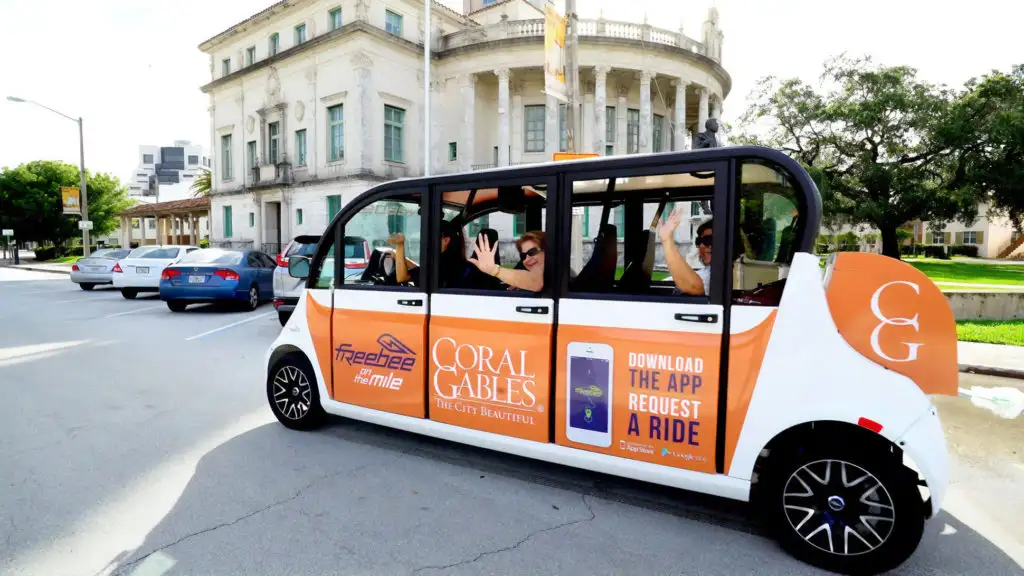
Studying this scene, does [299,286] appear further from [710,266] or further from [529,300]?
[710,266]

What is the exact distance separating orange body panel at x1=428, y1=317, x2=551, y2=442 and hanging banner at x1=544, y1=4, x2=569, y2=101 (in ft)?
24.1

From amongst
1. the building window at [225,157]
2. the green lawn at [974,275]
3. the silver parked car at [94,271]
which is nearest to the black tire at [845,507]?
the green lawn at [974,275]

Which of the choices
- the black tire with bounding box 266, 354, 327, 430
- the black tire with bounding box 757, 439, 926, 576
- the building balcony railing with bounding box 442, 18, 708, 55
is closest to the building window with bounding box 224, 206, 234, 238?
the building balcony railing with bounding box 442, 18, 708, 55

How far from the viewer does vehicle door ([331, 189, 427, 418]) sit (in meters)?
4.17

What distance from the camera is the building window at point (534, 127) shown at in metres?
32.2

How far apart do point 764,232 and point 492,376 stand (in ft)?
6.33

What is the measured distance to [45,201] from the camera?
4925cm

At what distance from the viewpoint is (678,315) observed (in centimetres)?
315

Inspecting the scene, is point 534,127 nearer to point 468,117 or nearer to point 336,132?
point 468,117

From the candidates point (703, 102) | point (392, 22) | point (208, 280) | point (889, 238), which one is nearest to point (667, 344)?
point (208, 280)

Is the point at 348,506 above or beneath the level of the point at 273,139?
beneath

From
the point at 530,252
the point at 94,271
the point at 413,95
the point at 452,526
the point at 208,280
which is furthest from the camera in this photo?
the point at 413,95

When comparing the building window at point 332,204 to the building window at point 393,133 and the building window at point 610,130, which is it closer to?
the building window at point 393,133

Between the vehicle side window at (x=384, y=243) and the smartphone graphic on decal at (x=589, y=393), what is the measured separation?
1.35 m
